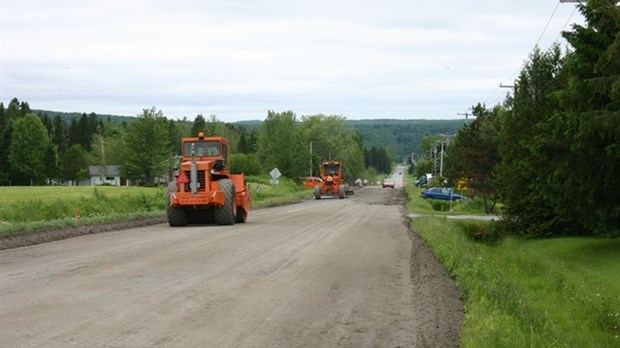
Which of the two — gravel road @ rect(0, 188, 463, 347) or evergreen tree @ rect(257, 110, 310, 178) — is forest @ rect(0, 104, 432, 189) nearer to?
evergreen tree @ rect(257, 110, 310, 178)

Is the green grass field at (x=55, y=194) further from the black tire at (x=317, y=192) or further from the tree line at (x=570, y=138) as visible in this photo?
the tree line at (x=570, y=138)

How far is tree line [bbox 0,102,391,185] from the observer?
96.9 meters

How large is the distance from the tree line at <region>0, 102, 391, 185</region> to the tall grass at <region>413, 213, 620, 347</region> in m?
44.7

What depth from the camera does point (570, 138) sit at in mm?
21859

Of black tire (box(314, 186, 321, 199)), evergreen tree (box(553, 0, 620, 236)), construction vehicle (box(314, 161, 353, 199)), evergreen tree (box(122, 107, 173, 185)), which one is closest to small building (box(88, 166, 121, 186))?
evergreen tree (box(122, 107, 173, 185))

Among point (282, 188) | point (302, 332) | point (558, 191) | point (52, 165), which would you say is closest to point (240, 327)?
point (302, 332)

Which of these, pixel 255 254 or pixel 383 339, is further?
pixel 255 254

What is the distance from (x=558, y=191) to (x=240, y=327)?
63.0ft

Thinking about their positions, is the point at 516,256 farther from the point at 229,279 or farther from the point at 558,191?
the point at 229,279

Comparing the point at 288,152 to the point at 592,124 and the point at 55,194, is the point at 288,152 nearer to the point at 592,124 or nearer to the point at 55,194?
the point at 55,194

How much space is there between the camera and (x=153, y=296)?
36.5 ft

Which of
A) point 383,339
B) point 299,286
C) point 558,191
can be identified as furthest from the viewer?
point 558,191

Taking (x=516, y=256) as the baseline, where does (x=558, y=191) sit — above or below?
A: above

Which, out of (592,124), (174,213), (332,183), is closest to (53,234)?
(174,213)
